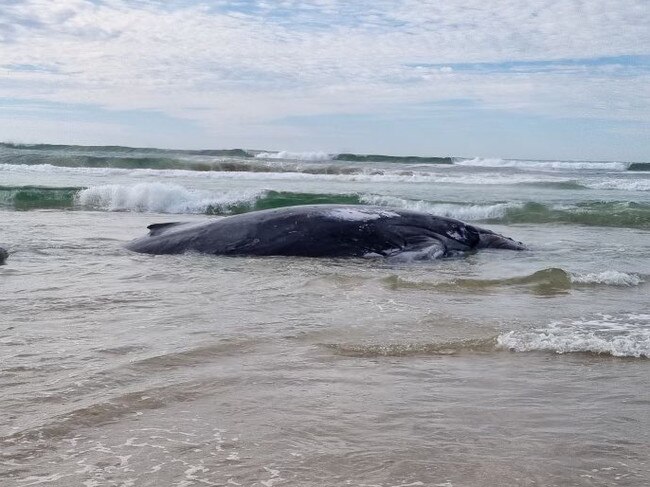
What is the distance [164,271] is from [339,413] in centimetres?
434

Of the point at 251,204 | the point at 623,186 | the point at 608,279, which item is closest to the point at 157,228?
the point at 608,279

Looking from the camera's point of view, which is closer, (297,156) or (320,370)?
(320,370)

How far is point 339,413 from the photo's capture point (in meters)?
3.36

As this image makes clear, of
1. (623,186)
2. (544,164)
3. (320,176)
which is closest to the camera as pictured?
(623,186)

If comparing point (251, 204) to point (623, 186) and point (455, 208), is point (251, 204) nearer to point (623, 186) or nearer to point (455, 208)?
point (455, 208)

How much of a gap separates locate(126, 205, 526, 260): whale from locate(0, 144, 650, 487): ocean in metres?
0.32

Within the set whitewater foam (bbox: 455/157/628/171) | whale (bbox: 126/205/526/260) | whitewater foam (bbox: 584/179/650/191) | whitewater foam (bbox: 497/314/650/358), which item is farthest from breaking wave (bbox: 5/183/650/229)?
whitewater foam (bbox: 455/157/628/171)

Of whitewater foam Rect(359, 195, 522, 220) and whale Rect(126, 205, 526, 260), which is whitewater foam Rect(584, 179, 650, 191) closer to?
whitewater foam Rect(359, 195, 522, 220)

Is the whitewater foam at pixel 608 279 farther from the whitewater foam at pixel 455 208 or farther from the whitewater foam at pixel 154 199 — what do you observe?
the whitewater foam at pixel 154 199


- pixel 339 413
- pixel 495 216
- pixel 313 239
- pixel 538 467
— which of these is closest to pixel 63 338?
pixel 339 413

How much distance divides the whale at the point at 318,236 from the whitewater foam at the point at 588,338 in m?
3.37

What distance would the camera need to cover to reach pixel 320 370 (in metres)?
4.05

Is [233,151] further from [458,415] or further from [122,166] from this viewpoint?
[458,415]

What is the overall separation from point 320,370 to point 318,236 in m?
4.70
